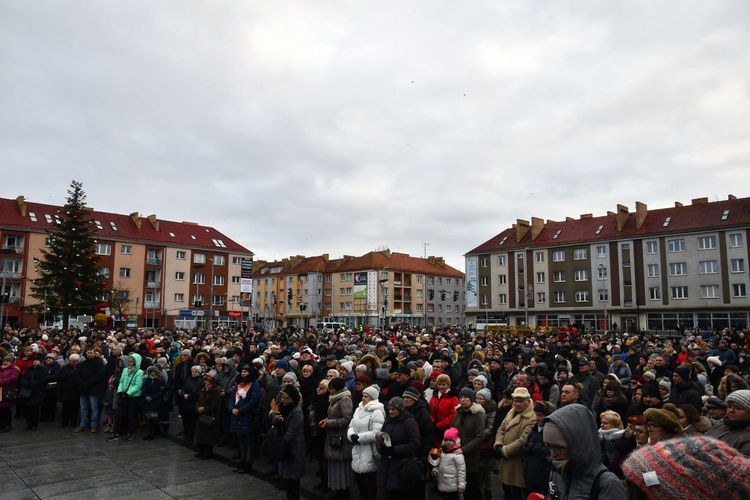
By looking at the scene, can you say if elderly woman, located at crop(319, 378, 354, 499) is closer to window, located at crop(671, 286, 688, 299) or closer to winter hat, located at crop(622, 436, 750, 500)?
winter hat, located at crop(622, 436, 750, 500)

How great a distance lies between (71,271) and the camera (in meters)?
39.0

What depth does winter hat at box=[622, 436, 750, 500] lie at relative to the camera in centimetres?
181

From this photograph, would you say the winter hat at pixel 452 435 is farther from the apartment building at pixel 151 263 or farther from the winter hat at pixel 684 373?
the apartment building at pixel 151 263

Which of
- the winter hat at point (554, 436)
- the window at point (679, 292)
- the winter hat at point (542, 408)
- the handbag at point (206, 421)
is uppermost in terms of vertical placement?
the window at point (679, 292)

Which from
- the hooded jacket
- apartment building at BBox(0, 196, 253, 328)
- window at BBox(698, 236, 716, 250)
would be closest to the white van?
apartment building at BBox(0, 196, 253, 328)

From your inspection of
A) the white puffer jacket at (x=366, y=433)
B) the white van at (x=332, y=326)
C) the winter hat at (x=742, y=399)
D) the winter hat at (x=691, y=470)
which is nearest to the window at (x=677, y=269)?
the white van at (x=332, y=326)

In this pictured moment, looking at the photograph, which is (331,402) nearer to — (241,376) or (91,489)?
(241,376)

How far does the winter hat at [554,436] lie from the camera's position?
3.01m

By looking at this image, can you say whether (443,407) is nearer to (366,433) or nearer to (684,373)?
(366,433)

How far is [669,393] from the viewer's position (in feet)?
26.5

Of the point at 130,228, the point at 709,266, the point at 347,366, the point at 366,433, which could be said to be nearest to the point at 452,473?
the point at 366,433

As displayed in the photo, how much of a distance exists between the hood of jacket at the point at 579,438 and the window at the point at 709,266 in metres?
58.3

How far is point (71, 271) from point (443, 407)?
3946 cm

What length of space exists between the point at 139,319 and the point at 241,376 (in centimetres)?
6223
